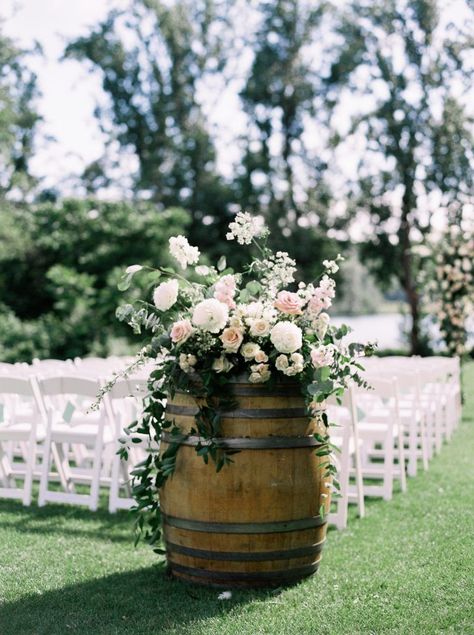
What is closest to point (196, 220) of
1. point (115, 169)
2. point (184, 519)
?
point (115, 169)

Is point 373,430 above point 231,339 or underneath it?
underneath

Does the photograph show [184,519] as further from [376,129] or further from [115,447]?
[376,129]

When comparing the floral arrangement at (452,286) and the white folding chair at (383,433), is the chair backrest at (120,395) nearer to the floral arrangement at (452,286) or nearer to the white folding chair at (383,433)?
the white folding chair at (383,433)

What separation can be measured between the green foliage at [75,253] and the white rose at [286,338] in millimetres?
14673

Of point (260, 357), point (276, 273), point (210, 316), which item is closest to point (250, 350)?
point (260, 357)

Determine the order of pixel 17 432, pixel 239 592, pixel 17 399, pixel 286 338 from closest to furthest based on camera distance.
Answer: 1. pixel 286 338
2. pixel 239 592
3. pixel 17 432
4. pixel 17 399

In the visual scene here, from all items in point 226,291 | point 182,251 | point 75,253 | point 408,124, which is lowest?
point 226,291

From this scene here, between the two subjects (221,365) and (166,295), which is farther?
(166,295)

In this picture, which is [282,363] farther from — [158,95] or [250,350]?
[158,95]

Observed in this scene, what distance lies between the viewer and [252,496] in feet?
15.0

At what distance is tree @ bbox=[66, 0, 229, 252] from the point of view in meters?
30.8

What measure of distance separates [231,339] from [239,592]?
1.38 metres

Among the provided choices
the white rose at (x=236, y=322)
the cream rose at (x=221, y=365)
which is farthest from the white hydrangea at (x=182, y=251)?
the cream rose at (x=221, y=365)

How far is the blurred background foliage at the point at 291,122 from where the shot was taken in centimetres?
2833
